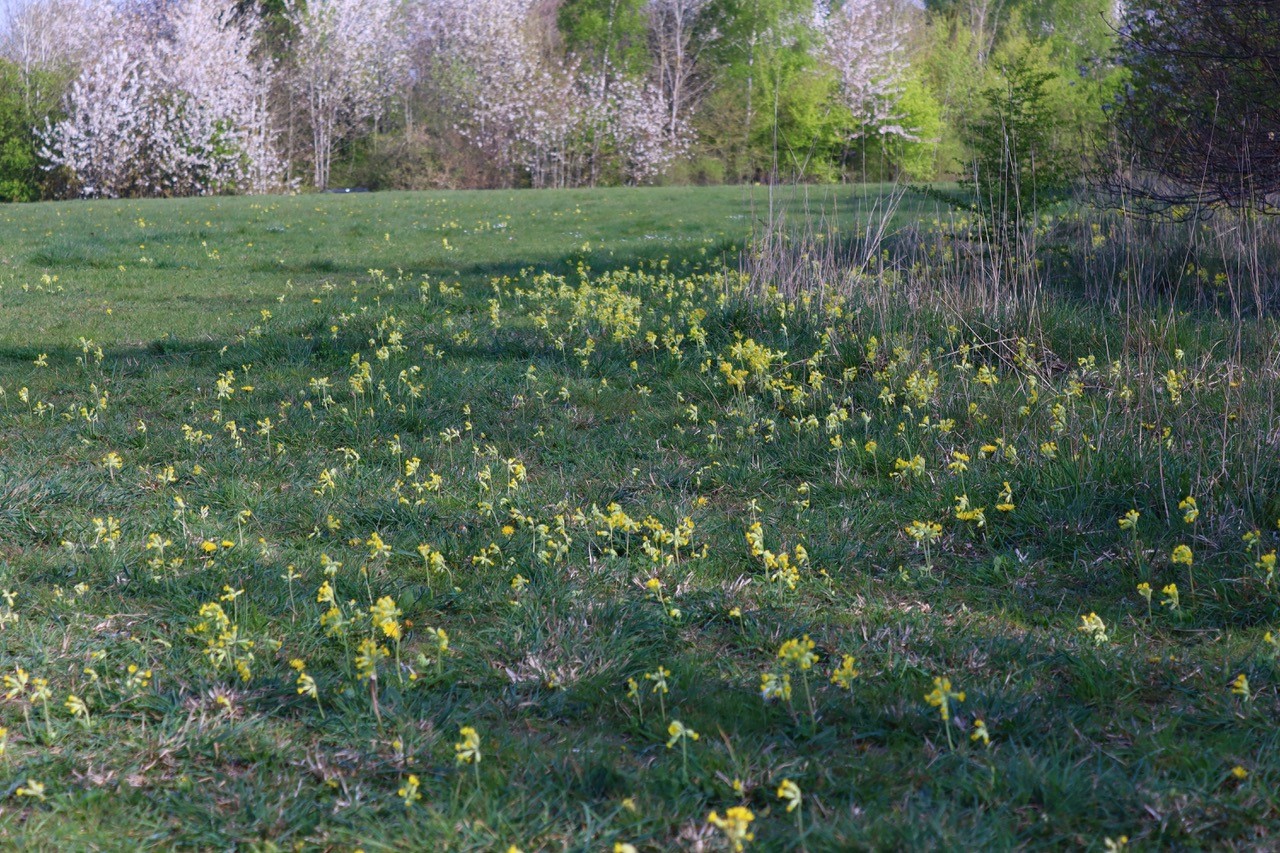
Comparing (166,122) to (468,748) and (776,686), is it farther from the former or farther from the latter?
(776,686)

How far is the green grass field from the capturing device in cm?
223

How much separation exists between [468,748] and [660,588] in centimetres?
109

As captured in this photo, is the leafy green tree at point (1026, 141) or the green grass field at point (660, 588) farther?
the leafy green tree at point (1026, 141)

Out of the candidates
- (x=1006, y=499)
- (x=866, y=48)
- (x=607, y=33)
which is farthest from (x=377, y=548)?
(x=866, y=48)

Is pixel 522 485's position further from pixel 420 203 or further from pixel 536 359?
pixel 420 203

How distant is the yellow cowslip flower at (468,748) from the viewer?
221cm

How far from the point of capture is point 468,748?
7.54 feet

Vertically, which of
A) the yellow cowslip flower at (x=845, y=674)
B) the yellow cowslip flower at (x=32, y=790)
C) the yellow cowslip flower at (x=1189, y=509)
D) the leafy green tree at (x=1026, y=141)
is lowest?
the yellow cowslip flower at (x=32, y=790)

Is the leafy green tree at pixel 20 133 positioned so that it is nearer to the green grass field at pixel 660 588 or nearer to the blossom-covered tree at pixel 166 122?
the blossom-covered tree at pixel 166 122

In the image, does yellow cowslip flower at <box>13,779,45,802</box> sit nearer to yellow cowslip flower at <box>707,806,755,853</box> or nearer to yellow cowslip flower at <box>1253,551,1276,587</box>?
yellow cowslip flower at <box>707,806,755,853</box>

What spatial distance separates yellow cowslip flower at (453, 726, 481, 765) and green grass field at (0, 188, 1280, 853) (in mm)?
24

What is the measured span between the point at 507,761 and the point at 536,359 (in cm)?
430

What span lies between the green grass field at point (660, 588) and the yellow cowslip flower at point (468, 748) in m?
0.02

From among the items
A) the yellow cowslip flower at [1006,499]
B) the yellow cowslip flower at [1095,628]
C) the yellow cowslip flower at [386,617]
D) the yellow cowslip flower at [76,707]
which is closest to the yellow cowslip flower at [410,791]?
the yellow cowslip flower at [386,617]
